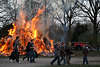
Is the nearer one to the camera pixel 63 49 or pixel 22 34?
pixel 63 49

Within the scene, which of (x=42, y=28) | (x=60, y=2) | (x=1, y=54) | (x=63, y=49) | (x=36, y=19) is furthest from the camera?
(x=60, y=2)

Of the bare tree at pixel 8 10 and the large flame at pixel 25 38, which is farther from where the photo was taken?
the bare tree at pixel 8 10

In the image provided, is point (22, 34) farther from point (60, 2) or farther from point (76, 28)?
point (60, 2)

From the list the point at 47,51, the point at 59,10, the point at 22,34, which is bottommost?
the point at 47,51

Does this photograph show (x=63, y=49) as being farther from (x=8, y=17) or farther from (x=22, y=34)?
(x=8, y=17)

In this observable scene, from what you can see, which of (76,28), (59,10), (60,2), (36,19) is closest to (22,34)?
(36,19)

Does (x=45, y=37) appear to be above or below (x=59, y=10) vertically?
below

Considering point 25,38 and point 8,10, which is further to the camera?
point 8,10

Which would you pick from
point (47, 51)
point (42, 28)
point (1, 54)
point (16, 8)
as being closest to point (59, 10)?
point (16, 8)

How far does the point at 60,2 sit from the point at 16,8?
6970 mm

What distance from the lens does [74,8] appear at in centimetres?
4131

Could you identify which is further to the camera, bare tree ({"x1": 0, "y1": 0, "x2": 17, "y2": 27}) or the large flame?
bare tree ({"x1": 0, "y1": 0, "x2": 17, "y2": 27})

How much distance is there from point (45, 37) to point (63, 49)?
582 inches

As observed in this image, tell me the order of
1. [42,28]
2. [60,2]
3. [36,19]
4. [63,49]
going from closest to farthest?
[63,49]
[36,19]
[42,28]
[60,2]
